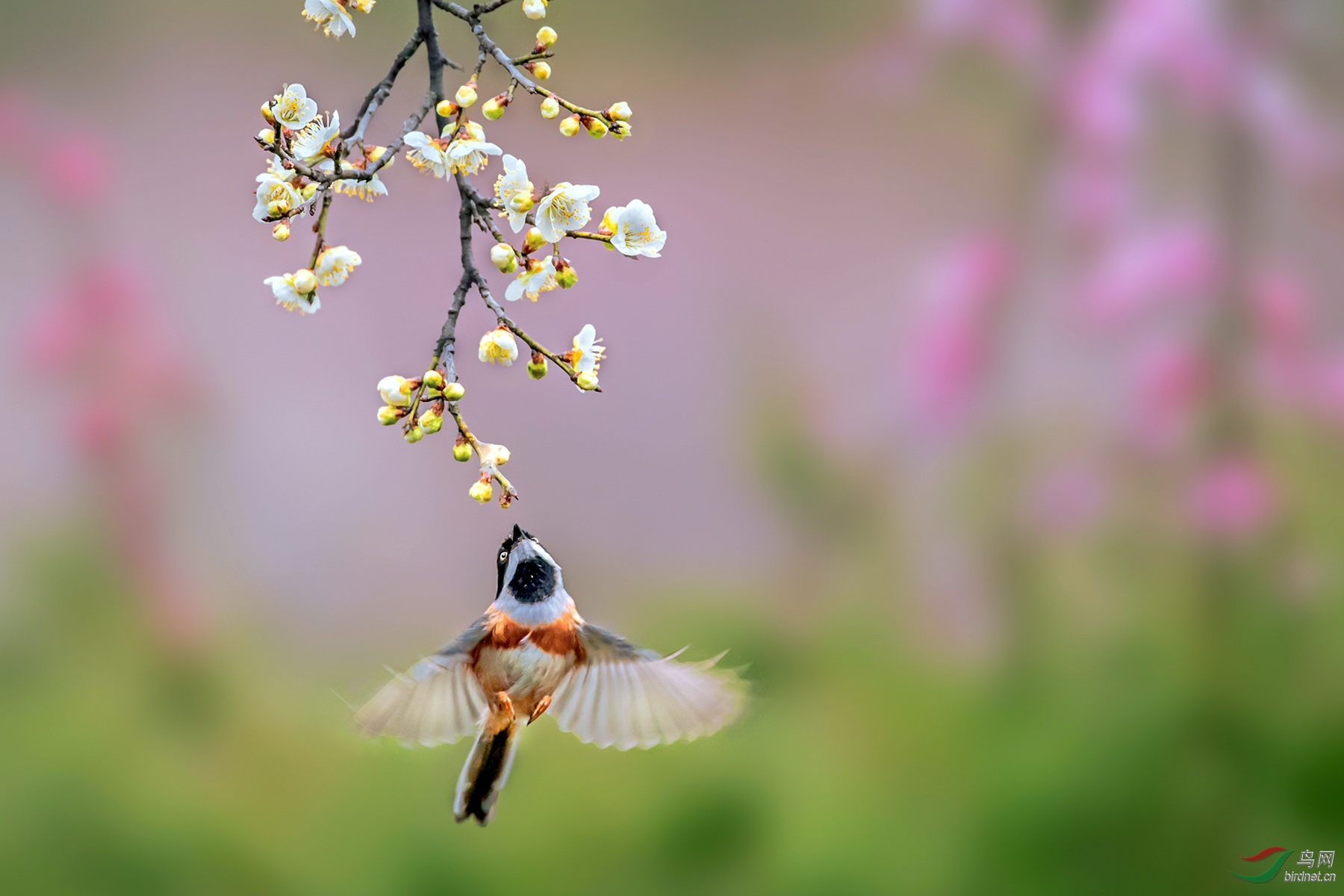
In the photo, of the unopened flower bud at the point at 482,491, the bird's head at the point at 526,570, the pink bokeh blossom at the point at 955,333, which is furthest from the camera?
the pink bokeh blossom at the point at 955,333

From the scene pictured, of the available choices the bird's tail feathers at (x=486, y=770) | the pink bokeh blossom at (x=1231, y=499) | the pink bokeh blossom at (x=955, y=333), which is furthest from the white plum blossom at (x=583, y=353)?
the pink bokeh blossom at (x=1231, y=499)

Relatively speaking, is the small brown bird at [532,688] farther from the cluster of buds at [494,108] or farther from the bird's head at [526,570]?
the cluster of buds at [494,108]

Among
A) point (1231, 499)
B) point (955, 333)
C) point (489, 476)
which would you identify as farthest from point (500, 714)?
point (1231, 499)

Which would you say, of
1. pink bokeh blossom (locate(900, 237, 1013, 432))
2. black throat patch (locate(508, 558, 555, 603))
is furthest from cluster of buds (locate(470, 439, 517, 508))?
pink bokeh blossom (locate(900, 237, 1013, 432))

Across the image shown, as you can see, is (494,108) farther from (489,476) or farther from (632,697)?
(632,697)

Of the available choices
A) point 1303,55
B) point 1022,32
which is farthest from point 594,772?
point 1303,55

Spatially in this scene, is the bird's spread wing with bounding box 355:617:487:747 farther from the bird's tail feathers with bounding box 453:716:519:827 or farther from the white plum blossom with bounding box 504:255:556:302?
the white plum blossom with bounding box 504:255:556:302

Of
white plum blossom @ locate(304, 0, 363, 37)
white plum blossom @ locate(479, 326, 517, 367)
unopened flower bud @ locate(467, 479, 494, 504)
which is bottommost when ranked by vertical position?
unopened flower bud @ locate(467, 479, 494, 504)
